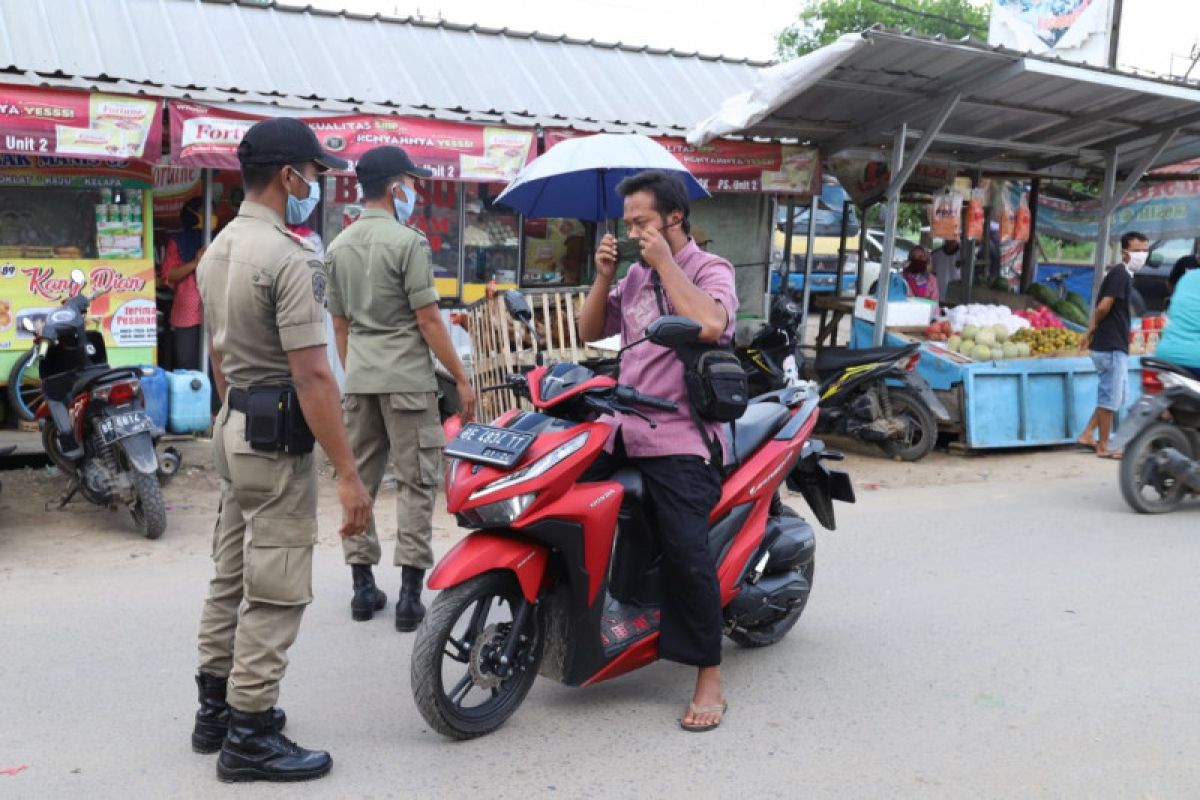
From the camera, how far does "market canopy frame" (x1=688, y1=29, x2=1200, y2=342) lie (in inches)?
333

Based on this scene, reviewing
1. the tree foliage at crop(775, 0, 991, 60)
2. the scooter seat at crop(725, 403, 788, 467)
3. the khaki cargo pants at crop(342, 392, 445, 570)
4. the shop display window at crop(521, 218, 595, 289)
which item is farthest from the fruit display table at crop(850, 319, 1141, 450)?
the tree foliage at crop(775, 0, 991, 60)

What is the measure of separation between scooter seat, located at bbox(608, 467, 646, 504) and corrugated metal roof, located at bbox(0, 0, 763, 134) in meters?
5.49

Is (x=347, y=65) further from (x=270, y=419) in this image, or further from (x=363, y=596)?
(x=270, y=419)

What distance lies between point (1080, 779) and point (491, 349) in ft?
15.9

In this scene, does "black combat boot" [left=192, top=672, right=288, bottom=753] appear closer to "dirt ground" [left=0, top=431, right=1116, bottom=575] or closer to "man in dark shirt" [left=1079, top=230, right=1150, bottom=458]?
"dirt ground" [left=0, top=431, right=1116, bottom=575]

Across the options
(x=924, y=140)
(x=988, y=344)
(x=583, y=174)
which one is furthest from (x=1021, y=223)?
(x=583, y=174)

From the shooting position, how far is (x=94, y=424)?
609cm

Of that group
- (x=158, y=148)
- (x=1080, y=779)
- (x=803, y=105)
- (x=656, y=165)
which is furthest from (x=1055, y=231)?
(x=1080, y=779)

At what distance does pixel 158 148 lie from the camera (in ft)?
24.9

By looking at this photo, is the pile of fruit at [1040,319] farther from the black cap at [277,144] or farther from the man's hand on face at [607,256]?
the black cap at [277,144]

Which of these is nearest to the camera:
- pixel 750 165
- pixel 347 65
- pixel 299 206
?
pixel 299 206

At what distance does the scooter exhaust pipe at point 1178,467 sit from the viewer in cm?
720

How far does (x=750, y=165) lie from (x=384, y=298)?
586 centimetres

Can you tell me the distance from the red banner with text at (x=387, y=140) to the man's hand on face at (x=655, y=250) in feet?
14.2
